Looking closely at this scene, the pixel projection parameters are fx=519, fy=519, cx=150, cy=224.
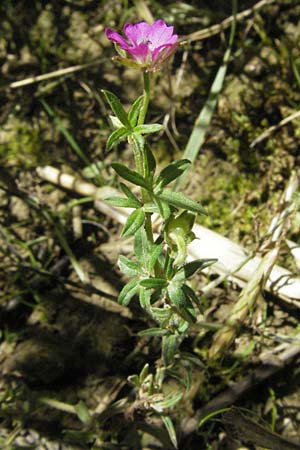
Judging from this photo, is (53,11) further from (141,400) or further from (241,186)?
(141,400)

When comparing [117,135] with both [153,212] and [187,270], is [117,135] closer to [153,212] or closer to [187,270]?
[153,212]

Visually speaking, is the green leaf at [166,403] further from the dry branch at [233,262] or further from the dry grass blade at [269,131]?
the dry grass blade at [269,131]

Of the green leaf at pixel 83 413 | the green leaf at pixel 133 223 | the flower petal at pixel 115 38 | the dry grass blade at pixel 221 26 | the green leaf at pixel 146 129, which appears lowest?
the green leaf at pixel 83 413

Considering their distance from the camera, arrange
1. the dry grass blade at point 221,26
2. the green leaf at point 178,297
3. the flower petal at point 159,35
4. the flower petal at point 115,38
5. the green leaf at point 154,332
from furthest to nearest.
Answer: the dry grass blade at point 221,26 → the green leaf at point 154,332 → the green leaf at point 178,297 → the flower petal at point 159,35 → the flower petal at point 115,38

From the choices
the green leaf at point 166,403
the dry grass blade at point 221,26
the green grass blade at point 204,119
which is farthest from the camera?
the dry grass blade at point 221,26

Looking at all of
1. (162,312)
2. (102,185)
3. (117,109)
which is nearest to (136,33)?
(117,109)

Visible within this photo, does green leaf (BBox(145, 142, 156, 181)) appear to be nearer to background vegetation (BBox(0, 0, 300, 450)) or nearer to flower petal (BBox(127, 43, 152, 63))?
flower petal (BBox(127, 43, 152, 63))

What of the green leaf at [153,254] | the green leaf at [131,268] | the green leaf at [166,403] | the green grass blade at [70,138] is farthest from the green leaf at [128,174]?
the green grass blade at [70,138]
